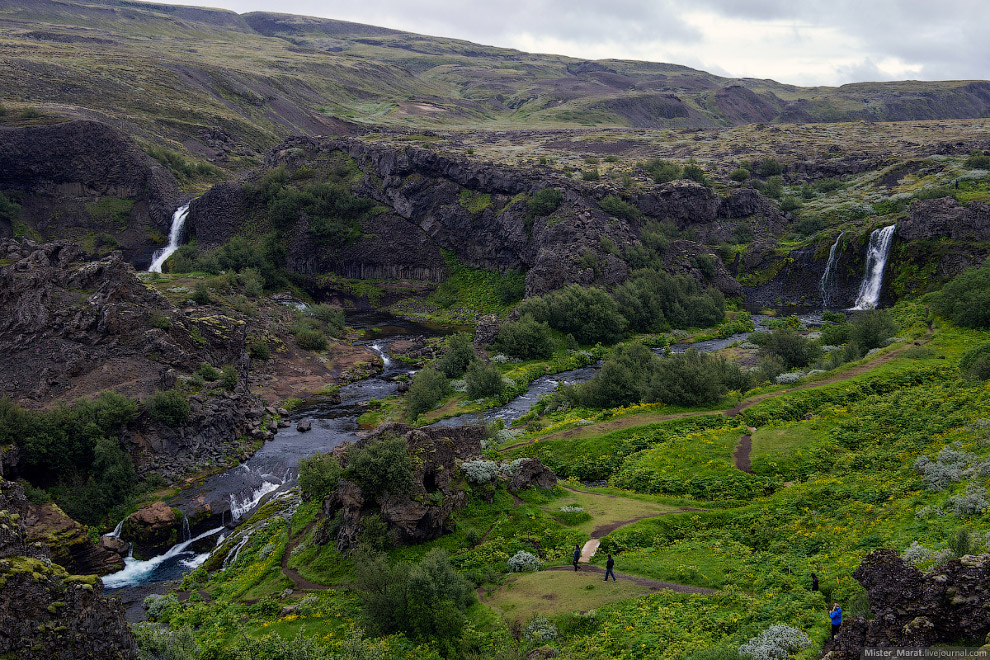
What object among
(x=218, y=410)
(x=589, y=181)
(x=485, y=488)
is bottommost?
(x=218, y=410)

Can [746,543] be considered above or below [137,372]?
above

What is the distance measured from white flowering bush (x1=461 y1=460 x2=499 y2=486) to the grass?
6.69m

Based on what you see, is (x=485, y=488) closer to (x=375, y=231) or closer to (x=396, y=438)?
(x=396, y=438)

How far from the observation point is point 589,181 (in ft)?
341

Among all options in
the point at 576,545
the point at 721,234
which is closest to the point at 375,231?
the point at 721,234

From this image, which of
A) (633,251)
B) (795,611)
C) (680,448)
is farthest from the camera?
(633,251)

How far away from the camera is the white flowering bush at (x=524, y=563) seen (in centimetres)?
2662

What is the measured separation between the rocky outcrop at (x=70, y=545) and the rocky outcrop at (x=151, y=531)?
83cm

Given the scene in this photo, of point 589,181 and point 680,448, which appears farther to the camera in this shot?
point 589,181

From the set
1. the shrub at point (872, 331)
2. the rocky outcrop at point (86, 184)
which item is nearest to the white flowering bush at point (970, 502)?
the shrub at point (872, 331)

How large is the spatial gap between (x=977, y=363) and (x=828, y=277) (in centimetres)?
5350

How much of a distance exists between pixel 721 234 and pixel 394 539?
84481 millimetres

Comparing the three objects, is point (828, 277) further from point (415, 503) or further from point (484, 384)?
point (415, 503)

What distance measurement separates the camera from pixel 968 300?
50.0m
